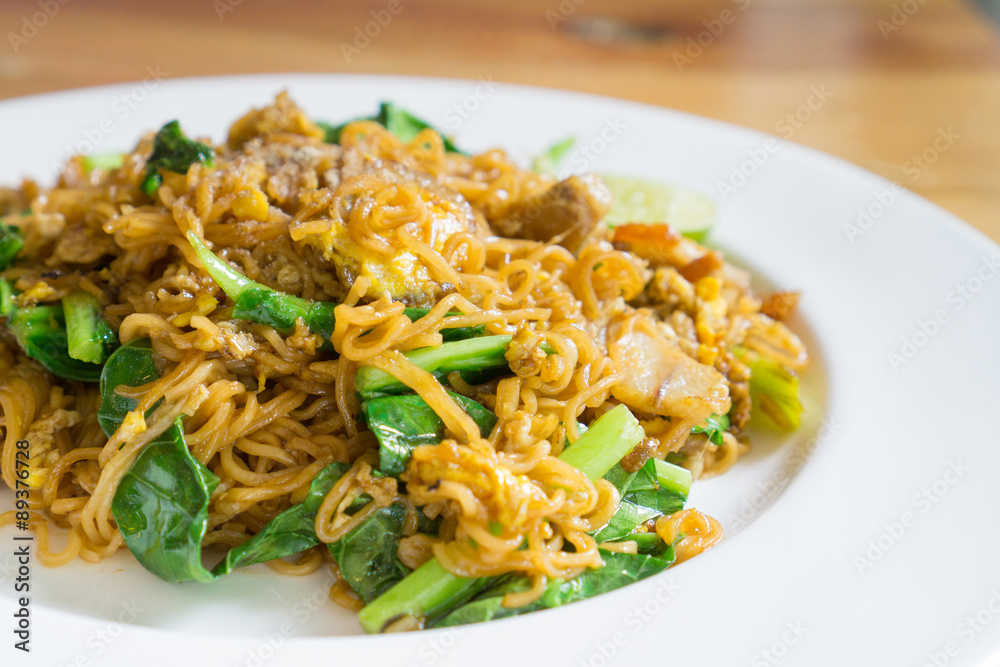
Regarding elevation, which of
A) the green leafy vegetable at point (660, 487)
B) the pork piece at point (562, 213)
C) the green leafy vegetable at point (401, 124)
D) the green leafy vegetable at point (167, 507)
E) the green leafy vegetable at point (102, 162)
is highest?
the pork piece at point (562, 213)

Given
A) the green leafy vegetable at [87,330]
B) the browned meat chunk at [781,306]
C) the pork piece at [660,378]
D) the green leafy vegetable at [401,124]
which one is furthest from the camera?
the green leafy vegetable at [401,124]

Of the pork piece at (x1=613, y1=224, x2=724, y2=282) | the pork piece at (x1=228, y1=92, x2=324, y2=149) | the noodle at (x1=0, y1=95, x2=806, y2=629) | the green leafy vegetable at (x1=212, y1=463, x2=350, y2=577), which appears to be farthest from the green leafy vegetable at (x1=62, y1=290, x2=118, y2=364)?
the pork piece at (x1=613, y1=224, x2=724, y2=282)

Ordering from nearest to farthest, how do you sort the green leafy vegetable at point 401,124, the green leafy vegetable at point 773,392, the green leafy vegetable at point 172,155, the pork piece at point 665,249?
the green leafy vegetable at point 172,155 < the green leafy vegetable at point 773,392 < the pork piece at point 665,249 < the green leafy vegetable at point 401,124

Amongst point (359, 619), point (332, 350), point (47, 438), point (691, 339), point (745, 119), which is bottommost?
point (47, 438)

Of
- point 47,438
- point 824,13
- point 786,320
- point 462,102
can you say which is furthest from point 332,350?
point 824,13

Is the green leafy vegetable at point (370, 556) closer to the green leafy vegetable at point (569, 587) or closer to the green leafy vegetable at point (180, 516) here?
the green leafy vegetable at point (180, 516)

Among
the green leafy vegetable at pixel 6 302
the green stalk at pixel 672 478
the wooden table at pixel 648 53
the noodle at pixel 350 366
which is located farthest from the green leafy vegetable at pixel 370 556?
the wooden table at pixel 648 53

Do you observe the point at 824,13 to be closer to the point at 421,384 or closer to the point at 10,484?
the point at 421,384
